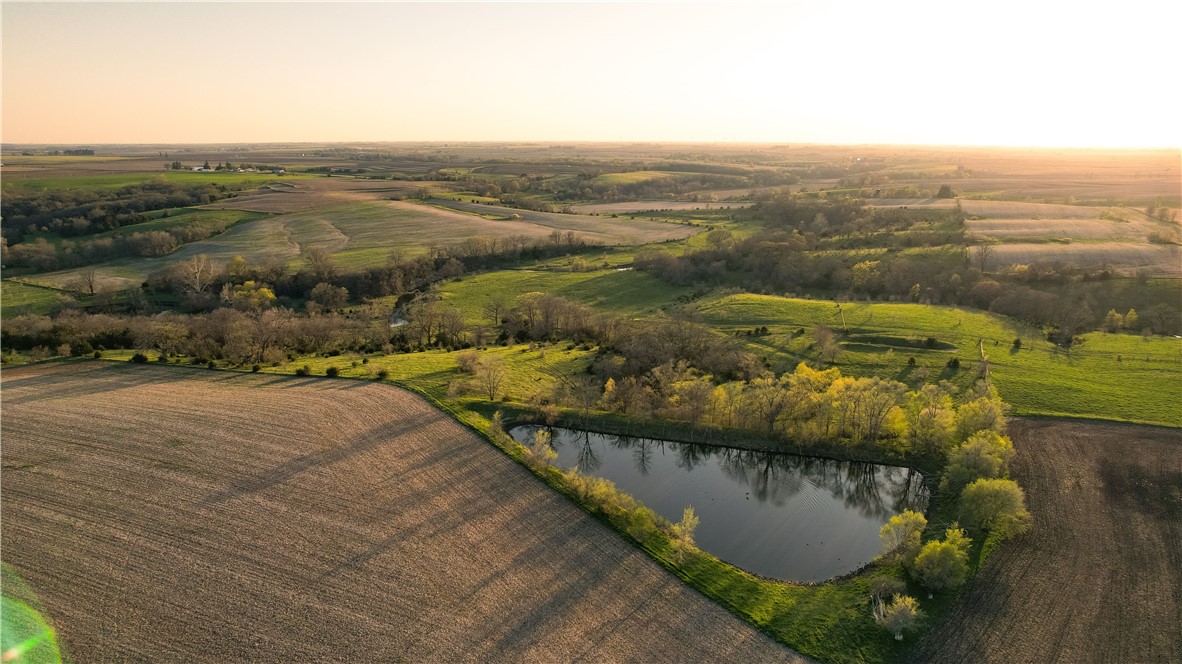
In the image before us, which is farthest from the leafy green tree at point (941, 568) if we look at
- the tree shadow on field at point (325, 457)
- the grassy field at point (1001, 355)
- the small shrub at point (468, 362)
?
the small shrub at point (468, 362)

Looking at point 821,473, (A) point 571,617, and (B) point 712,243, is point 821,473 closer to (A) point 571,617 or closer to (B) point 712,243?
(A) point 571,617

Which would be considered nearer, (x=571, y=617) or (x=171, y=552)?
(x=571, y=617)

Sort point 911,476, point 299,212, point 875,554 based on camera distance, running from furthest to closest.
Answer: point 299,212 → point 911,476 → point 875,554

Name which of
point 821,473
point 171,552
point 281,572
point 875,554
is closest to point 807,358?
point 821,473

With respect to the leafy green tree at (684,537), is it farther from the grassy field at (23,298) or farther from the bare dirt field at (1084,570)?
the grassy field at (23,298)

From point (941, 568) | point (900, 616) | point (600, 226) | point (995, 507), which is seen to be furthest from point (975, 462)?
point (600, 226)

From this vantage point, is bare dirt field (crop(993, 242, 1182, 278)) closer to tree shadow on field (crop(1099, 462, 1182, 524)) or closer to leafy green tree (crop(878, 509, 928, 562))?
tree shadow on field (crop(1099, 462, 1182, 524))
